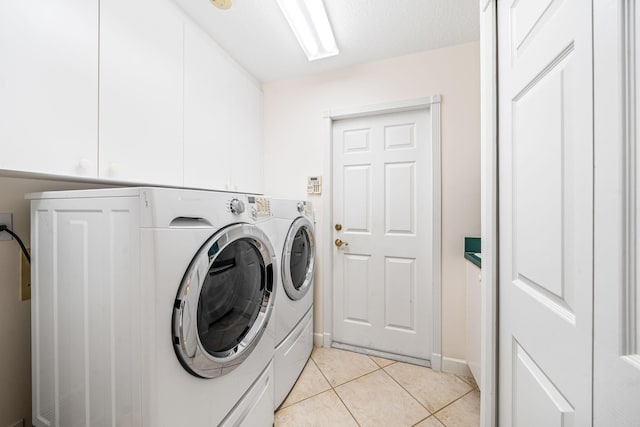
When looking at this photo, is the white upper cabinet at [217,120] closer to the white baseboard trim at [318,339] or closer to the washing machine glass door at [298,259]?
the washing machine glass door at [298,259]

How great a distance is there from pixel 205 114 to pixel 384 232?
1.55 meters

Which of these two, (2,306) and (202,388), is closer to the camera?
(202,388)

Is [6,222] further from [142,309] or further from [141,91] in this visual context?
[142,309]

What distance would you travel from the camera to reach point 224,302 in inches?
38.3

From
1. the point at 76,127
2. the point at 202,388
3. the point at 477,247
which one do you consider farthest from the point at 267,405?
the point at 477,247

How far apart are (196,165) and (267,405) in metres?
1.39

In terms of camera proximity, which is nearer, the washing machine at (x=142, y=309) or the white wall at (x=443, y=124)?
the washing machine at (x=142, y=309)

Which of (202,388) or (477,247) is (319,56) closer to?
(477,247)

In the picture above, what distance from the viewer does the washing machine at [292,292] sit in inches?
53.3

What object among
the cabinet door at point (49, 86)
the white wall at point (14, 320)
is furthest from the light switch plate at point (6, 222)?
the cabinet door at point (49, 86)

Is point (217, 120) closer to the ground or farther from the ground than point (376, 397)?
farther from the ground

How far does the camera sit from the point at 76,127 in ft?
3.00

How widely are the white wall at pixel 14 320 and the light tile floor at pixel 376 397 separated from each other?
117 centimetres

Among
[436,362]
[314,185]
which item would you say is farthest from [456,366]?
[314,185]
